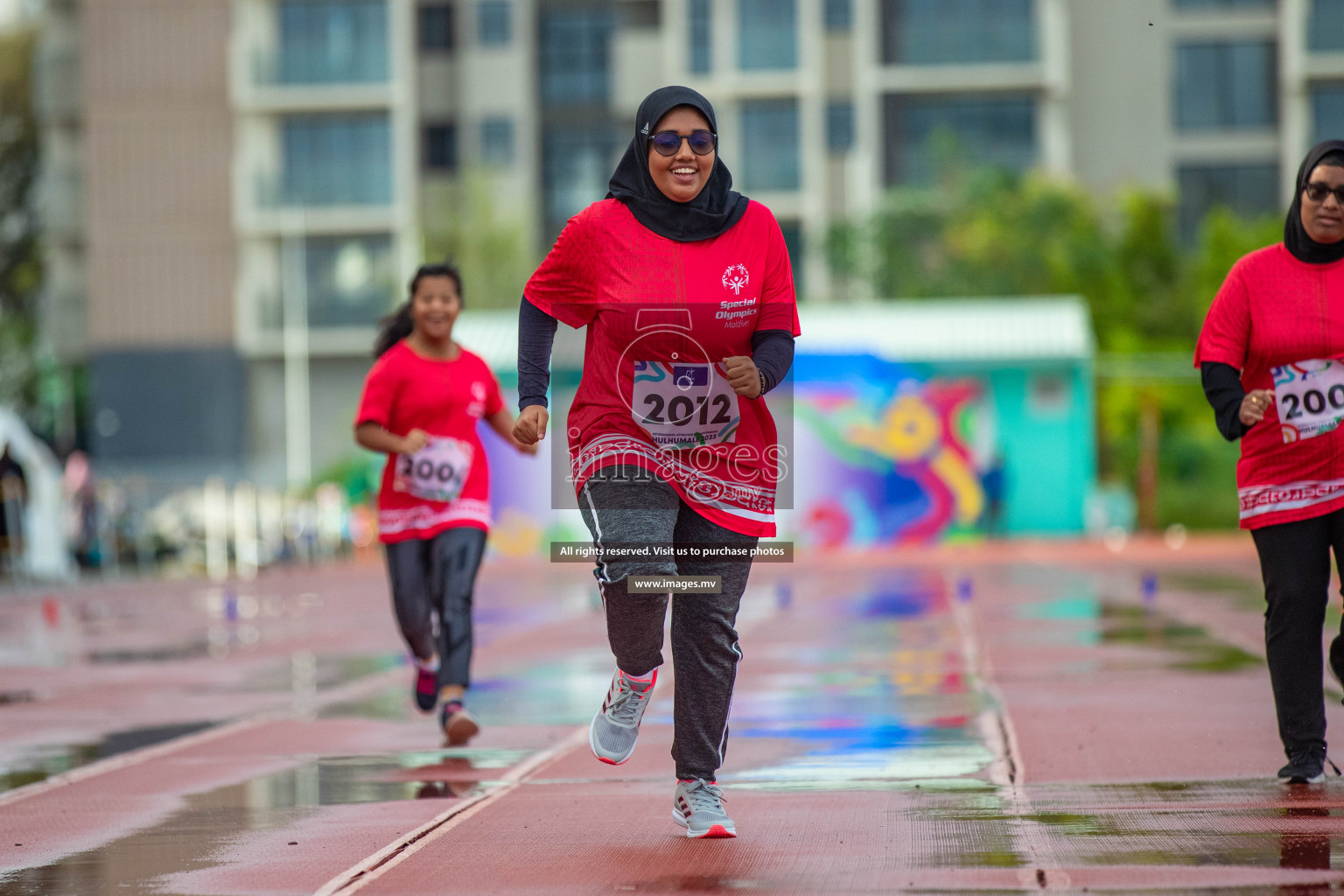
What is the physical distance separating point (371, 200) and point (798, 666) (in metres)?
45.3

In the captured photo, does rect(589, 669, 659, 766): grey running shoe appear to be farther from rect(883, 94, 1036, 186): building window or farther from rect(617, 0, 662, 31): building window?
rect(617, 0, 662, 31): building window

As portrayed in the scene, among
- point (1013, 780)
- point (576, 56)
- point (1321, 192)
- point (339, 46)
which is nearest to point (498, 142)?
point (576, 56)

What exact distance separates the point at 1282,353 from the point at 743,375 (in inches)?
81.4

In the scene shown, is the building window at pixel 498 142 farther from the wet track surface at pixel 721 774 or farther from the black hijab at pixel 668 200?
the black hijab at pixel 668 200

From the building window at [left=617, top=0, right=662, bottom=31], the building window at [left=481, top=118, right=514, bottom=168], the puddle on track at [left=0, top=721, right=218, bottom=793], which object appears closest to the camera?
the puddle on track at [left=0, top=721, right=218, bottom=793]

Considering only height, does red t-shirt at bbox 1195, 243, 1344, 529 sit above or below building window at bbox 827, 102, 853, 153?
below

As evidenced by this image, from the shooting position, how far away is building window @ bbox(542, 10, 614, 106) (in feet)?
186

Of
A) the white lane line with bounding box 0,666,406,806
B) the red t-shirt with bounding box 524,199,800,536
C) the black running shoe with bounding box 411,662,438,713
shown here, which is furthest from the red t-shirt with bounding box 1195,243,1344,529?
the white lane line with bounding box 0,666,406,806

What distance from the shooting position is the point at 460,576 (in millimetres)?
8195

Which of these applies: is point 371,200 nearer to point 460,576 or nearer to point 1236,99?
point 1236,99

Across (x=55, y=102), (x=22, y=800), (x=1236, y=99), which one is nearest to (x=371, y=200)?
(x=55, y=102)

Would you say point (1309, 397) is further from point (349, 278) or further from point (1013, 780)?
point (349, 278)

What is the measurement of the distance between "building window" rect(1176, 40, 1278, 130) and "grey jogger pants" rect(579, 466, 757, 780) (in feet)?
174

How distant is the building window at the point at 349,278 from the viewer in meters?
54.4
